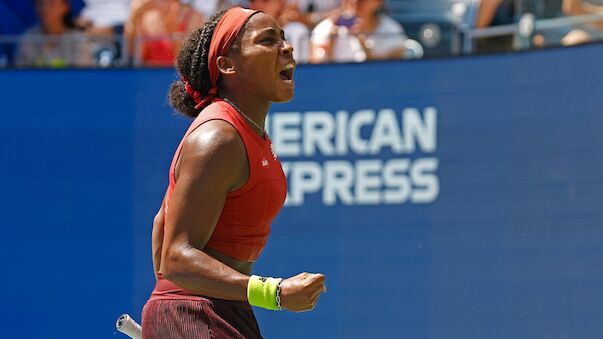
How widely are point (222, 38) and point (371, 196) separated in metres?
2.89

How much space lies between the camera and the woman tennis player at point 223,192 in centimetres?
296

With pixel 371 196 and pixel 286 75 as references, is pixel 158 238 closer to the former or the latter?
pixel 286 75

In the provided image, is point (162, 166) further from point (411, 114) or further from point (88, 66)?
point (411, 114)

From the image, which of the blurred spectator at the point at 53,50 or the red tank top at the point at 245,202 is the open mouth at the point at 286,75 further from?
the blurred spectator at the point at 53,50

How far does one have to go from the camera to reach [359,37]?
20.9 ft

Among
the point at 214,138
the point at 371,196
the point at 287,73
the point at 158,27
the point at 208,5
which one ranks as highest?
the point at 287,73

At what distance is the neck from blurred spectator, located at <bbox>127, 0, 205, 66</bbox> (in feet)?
10.5

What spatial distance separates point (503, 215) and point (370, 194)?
719mm

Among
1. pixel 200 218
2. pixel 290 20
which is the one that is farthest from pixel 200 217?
pixel 290 20

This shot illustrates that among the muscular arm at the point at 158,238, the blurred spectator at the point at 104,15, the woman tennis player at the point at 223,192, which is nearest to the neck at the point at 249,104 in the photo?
the woman tennis player at the point at 223,192

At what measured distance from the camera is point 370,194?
19.8 feet

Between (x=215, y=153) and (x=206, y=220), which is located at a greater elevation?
(x=215, y=153)

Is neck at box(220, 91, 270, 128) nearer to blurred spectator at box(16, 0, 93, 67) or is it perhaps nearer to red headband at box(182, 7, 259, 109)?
red headband at box(182, 7, 259, 109)

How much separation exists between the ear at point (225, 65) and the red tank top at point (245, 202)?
0.34 ft
